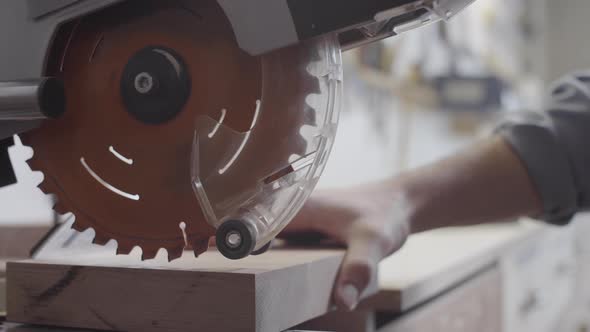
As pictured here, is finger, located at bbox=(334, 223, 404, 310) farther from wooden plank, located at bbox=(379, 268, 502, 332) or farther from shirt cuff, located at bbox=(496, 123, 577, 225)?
shirt cuff, located at bbox=(496, 123, 577, 225)

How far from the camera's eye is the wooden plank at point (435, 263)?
2.84 ft

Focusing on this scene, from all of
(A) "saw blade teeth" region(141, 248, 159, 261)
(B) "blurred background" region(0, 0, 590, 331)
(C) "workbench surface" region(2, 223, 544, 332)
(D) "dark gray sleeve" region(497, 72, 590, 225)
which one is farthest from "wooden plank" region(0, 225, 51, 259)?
(D) "dark gray sleeve" region(497, 72, 590, 225)

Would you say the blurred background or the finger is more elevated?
the finger

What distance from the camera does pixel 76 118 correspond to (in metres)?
0.56

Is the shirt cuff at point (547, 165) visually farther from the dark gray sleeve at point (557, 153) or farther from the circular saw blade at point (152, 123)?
the circular saw blade at point (152, 123)

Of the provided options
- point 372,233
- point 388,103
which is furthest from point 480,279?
point 388,103

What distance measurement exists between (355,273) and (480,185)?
0.47 metres

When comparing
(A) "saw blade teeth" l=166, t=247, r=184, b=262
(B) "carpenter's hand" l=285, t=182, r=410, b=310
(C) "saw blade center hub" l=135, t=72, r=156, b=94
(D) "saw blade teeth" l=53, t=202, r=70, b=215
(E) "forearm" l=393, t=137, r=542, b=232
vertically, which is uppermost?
(C) "saw blade center hub" l=135, t=72, r=156, b=94

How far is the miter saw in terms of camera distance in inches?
20.5

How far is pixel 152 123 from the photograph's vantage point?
543 mm

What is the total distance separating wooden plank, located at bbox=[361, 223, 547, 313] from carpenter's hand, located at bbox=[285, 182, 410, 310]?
0.24ft

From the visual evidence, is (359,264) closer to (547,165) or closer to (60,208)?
(60,208)

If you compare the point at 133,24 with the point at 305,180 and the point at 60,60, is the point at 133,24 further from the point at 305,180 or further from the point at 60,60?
the point at 305,180

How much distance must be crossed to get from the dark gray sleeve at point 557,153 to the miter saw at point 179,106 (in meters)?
0.59
